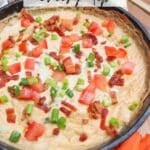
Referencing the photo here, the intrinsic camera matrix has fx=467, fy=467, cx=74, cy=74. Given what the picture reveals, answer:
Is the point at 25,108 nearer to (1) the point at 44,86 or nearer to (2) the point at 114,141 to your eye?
(1) the point at 44,86

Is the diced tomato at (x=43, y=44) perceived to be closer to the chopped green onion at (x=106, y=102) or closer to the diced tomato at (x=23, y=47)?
the diced tomato at (x=23, y=47)

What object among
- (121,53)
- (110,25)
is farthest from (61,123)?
(110,25)

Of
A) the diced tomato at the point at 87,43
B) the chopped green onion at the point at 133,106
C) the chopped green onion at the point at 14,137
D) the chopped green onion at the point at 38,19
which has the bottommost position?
the chopped green onion at the point at 14,137

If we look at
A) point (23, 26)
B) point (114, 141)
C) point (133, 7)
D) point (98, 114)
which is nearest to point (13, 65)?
point (23, 26)

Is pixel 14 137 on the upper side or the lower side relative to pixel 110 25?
lower

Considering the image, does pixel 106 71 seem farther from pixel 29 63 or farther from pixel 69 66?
pixel 29 63

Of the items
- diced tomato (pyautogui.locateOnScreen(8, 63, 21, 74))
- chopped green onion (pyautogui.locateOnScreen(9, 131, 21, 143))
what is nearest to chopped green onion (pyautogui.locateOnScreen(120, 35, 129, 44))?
diced tomato (pyautogui.locateOnScreen(8, 63, 21, 74))

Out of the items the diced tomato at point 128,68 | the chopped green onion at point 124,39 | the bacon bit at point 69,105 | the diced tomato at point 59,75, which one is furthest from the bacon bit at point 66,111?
the chopped green onion at point 124,39
